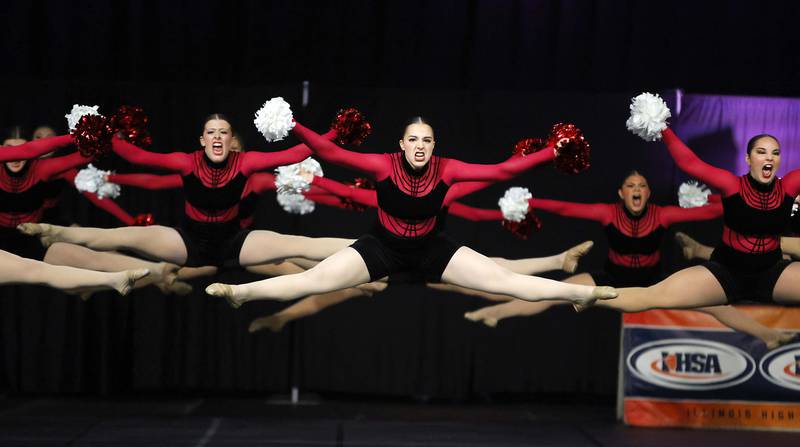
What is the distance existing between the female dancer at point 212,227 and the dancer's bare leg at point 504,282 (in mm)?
1147

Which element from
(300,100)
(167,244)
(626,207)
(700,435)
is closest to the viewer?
(167,244)

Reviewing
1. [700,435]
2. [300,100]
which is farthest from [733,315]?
Result: [300,100]

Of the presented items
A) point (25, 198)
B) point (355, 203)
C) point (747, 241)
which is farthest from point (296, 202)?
point (747, 241)

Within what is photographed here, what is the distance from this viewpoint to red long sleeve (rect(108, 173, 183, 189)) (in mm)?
6623

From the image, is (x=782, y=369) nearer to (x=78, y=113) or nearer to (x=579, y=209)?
(x=579, y=209)

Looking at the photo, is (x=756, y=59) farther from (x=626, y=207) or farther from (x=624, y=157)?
(x=626, y=207)

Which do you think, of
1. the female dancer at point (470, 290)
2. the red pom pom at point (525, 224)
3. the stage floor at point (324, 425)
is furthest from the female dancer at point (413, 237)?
the stage floor at point (324, 425)

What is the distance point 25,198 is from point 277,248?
1785 millimetres

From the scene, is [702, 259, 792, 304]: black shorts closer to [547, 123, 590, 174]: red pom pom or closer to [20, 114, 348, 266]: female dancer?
[547, 123, 590, 174]: red pom pom

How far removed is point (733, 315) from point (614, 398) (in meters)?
3.00

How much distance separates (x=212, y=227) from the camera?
20.2ft

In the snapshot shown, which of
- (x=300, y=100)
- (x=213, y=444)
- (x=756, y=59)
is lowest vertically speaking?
(x=213, y=444)

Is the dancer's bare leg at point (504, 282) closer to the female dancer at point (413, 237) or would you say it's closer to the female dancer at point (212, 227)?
the female dancer at point (413, 237)

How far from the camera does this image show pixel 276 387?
31.1 ft
